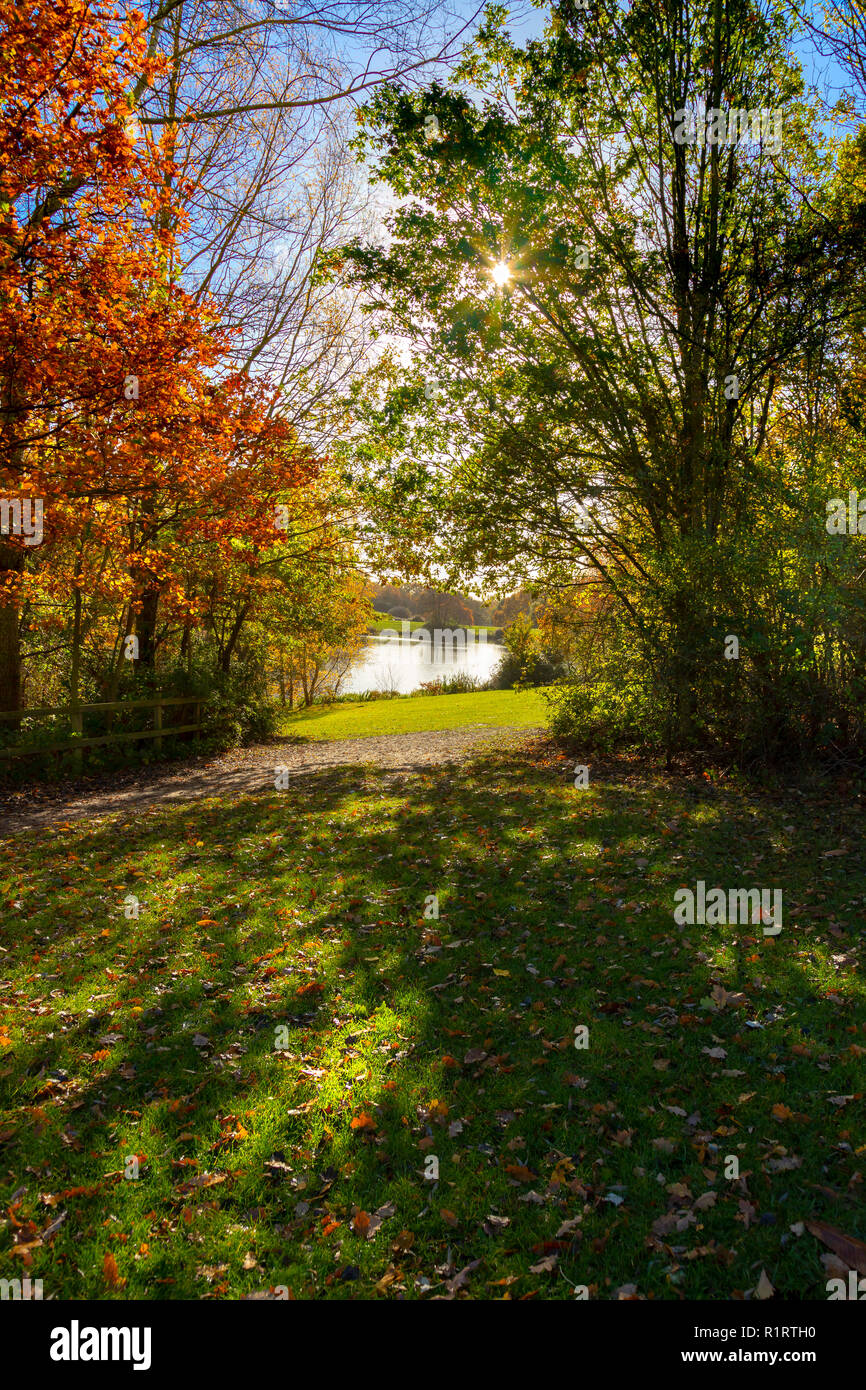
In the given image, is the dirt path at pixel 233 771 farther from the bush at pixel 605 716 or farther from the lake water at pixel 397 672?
the lake water at pixel 397 672

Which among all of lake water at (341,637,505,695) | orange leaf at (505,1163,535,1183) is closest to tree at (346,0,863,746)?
orange leaf at (505,1163,535,1183)

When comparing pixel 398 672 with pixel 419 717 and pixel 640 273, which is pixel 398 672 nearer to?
pixel 419 717

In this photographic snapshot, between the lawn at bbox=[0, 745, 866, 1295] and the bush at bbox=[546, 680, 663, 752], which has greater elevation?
the bush at bbox=[546, 680, 663, 752]

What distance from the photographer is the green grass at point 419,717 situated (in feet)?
78.3

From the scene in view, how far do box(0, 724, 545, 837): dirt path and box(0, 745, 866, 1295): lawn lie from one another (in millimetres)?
3985

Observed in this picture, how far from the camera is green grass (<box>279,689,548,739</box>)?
2388 centimetres

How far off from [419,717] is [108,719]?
13.3m

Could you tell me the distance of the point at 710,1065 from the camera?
4.45 meters

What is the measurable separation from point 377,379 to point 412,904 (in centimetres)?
1300

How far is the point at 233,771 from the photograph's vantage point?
16516 millimetres

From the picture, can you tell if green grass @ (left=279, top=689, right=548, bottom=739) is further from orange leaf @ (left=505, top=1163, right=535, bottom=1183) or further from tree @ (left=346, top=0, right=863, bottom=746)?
orange leaf @ (left=505, top=1163, right=535, bottom=1183)

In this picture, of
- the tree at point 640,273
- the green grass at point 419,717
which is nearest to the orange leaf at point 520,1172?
the tree at point 640,273

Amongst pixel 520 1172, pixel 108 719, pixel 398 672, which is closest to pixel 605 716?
pixel 108 719
